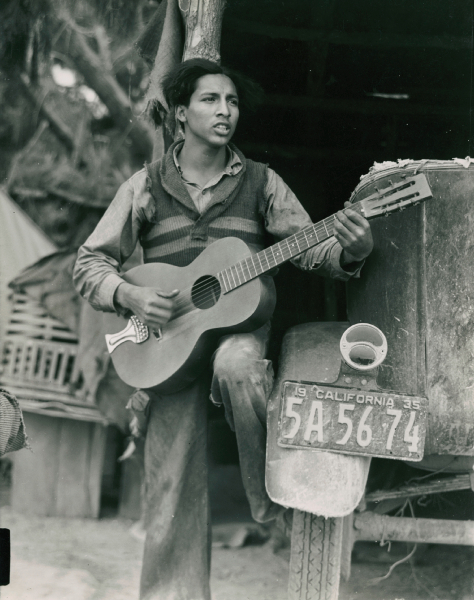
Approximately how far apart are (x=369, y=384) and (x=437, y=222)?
607 millimetres

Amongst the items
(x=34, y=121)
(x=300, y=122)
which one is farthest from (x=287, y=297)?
(x=34, y=121)

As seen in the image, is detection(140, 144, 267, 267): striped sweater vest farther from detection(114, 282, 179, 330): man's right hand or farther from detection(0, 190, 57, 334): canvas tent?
detection(0, 190, 57, 334): canvas tent

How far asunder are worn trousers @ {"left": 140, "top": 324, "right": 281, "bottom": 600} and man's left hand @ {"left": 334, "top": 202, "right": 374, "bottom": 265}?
0.53 meters

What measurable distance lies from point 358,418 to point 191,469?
1006mm

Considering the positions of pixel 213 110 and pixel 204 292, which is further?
pixel 213 110

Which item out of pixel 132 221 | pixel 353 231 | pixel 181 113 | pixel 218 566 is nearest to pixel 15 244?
pixel 132 221

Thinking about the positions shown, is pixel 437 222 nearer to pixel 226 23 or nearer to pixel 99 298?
pixel 99 298

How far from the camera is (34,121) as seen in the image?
17.4ft

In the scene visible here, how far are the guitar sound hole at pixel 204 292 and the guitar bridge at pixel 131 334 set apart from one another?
0.81 ft

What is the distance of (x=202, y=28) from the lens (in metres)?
3.43

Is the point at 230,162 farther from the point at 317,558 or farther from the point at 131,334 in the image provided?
the point at 317,558

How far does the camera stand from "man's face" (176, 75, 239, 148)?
3094 millimetres

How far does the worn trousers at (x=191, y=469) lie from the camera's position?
8.82 ft

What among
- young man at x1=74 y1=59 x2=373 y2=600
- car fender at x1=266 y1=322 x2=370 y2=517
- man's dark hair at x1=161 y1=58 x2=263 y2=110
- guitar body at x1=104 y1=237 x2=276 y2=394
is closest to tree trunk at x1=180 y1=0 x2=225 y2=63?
man's dark hair at x1=161 y1=58 x2=263 y2=110
